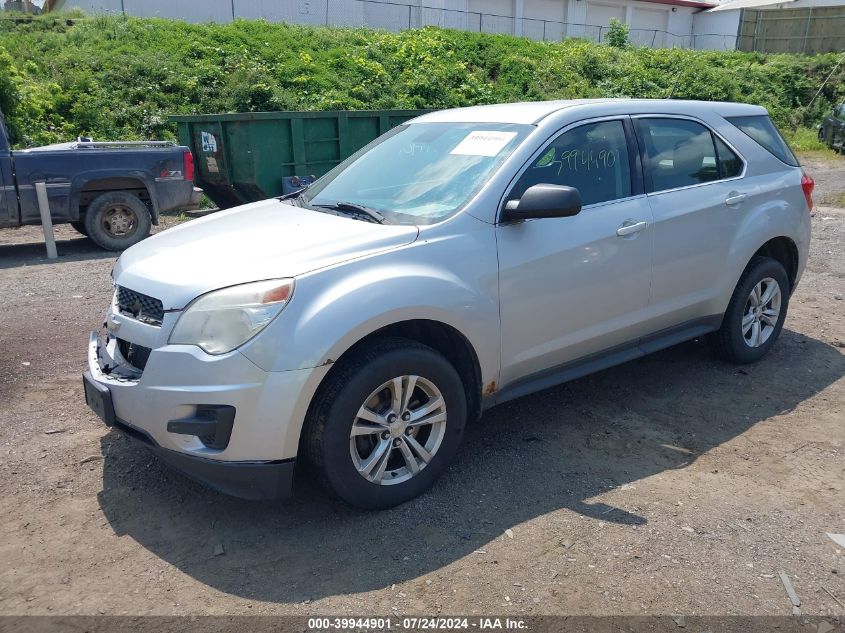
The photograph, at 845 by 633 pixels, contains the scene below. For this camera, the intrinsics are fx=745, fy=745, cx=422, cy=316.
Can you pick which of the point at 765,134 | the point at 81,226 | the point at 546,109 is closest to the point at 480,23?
the point at 81,226

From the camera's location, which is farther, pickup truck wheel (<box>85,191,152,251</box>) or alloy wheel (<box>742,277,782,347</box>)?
pickup truck wheel (<box>85,191,152,251</box>)

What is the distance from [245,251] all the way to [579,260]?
1.79 meters

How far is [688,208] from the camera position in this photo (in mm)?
4684

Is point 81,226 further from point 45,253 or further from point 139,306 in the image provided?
point 139,306

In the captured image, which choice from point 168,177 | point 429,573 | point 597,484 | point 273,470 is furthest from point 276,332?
point 168,177

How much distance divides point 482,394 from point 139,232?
7.64 m

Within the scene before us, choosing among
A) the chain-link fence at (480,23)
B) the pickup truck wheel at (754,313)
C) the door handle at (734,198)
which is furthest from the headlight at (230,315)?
the chain-link fence at (480,23)

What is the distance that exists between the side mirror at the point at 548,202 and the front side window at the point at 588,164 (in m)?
0.21

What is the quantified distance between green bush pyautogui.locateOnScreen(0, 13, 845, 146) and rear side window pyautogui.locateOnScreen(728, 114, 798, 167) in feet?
37.3

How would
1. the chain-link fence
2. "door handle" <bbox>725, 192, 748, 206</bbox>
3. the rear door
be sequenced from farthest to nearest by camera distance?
the chain-link fence → "door handle" <bbox>725, 192, 748, 206</bbox> → the rear door

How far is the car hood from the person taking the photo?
10.8ft

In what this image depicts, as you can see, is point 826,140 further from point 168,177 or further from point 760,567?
point 760,567

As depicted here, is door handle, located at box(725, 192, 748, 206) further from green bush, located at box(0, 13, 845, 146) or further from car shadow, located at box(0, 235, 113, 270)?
green bush, located at box(0, 13, 845, 146)

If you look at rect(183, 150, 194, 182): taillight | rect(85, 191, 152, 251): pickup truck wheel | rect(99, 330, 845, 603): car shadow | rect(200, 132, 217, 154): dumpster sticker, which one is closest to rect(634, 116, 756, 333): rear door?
rect(99, 330, 845, 603): car shadow
